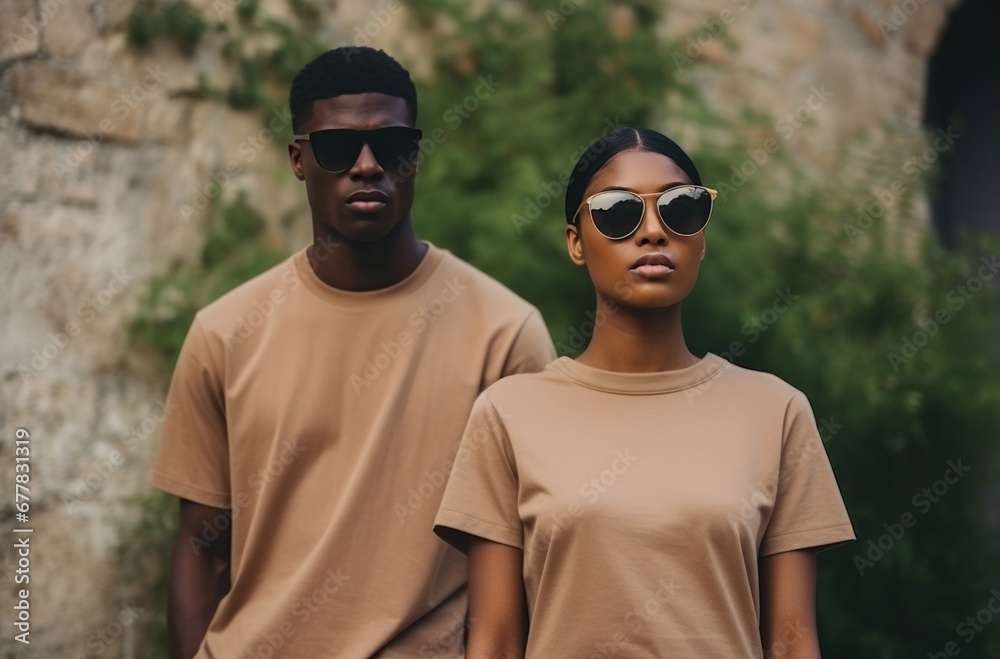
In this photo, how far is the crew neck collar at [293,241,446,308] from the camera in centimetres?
300

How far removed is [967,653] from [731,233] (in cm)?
171

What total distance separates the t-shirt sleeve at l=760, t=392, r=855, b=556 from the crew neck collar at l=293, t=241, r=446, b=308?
992 mm

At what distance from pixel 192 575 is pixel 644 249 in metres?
1.42

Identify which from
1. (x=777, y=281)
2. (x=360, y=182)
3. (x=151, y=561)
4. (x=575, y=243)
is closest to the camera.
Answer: (x=575, y=243)

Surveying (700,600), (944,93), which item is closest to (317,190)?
(700,600)

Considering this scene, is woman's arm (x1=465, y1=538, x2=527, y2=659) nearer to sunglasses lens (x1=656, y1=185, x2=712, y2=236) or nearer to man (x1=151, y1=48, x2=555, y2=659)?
man (x1=151, y1=48, x2=555, y2=659)

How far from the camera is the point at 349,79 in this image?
2.93 metres

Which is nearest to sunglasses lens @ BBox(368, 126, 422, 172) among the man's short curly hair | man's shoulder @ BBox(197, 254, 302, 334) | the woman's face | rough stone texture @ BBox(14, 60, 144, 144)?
the man's short curly hair

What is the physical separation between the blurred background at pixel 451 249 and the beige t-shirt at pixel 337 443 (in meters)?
1.32

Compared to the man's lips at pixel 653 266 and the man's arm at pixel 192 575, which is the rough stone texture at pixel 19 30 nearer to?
the man's arm at pixel 192 575

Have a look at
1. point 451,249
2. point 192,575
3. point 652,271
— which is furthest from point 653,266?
point 451,249

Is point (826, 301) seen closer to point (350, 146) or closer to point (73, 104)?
point (350, 146)

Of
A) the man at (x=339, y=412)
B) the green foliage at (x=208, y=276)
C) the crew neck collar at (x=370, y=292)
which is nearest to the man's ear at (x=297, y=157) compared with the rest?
the man at (x=339, y=412)

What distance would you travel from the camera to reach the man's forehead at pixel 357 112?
289 centimetres
